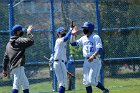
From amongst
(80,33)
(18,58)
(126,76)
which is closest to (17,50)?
(18,58)

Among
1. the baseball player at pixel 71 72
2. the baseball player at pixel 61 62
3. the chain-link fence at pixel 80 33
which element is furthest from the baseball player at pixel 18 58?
the baseball player at pixel 71 72

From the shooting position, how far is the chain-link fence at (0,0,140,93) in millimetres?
14836

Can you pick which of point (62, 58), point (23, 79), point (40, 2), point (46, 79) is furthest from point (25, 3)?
point (23, 79)

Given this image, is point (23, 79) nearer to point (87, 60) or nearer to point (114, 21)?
point (87, 60)

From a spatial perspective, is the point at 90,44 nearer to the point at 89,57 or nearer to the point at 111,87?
the point at 89,57

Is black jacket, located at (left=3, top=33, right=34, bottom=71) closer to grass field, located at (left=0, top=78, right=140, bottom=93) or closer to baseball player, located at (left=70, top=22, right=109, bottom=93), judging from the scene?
baseball player, located at (left=70, top=22, right=109, bottom=93)

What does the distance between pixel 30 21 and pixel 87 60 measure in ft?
15.2

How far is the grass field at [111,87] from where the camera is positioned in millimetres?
14250

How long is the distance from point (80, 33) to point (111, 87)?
2.25 meters

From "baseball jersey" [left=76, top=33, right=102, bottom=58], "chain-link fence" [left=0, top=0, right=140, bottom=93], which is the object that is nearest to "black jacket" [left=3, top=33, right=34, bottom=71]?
"baseball jersey" [left=76, top=33, right=102, bottom=58]

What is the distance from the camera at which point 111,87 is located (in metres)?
15.4

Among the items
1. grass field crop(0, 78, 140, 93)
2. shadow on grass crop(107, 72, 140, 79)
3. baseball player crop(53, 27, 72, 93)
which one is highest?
baseball player crop(53, 27, 72, 93)

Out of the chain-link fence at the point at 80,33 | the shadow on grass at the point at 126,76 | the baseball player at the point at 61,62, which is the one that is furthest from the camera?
the shadow on grass at the point at 126,76

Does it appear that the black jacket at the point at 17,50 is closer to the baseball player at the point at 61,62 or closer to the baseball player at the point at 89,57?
the baseball player at the point at 61,62
